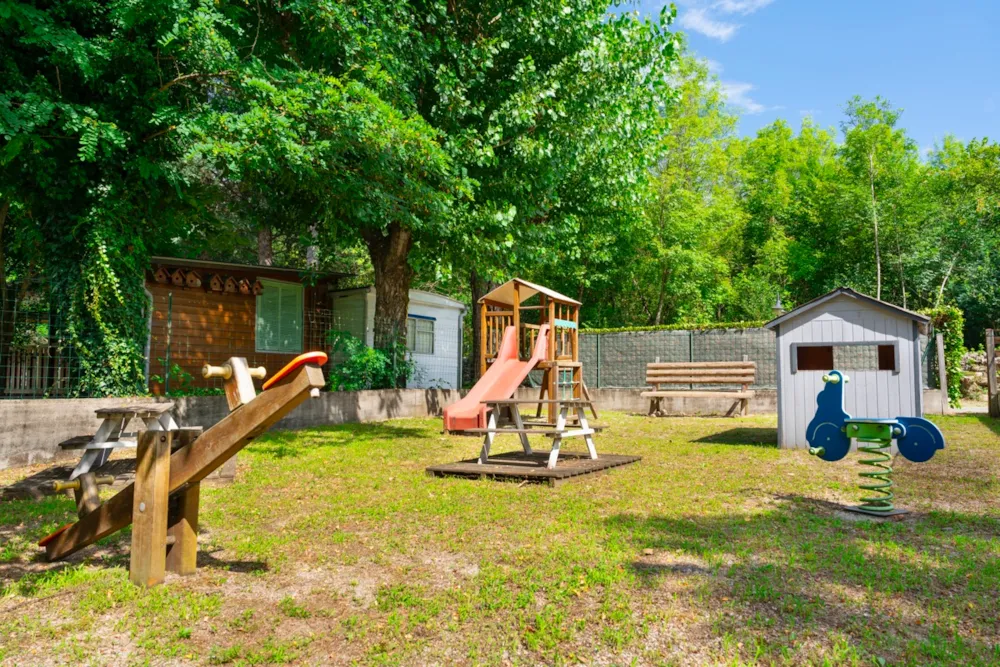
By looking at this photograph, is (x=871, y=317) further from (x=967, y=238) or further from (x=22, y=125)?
(x=967, y=238)

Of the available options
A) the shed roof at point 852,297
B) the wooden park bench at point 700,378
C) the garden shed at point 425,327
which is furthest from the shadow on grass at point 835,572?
the garden shed at point 425,327

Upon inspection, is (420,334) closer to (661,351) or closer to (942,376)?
(661,351)

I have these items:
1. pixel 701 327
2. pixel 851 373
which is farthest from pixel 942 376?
pixel 851 373

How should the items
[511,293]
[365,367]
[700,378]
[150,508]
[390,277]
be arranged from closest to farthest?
1. [150,508]
2. [511,293]
3. [365,367]
4. [390,277]
5. [700,378]

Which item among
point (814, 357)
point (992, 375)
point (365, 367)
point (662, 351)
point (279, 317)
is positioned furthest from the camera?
point (662, 351)

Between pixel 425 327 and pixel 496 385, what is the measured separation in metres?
10.7

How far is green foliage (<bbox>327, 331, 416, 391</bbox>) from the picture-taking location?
14164mm

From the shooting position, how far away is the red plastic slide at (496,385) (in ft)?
28.2

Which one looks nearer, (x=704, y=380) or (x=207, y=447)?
(x=207, y=447)

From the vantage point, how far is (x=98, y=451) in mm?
5598

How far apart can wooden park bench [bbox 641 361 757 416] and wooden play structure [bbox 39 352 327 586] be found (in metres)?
13.8

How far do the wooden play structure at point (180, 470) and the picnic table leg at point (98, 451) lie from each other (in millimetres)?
1190

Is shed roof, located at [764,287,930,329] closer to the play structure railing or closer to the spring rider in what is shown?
the spring rider

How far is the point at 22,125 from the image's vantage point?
27.0 ft
